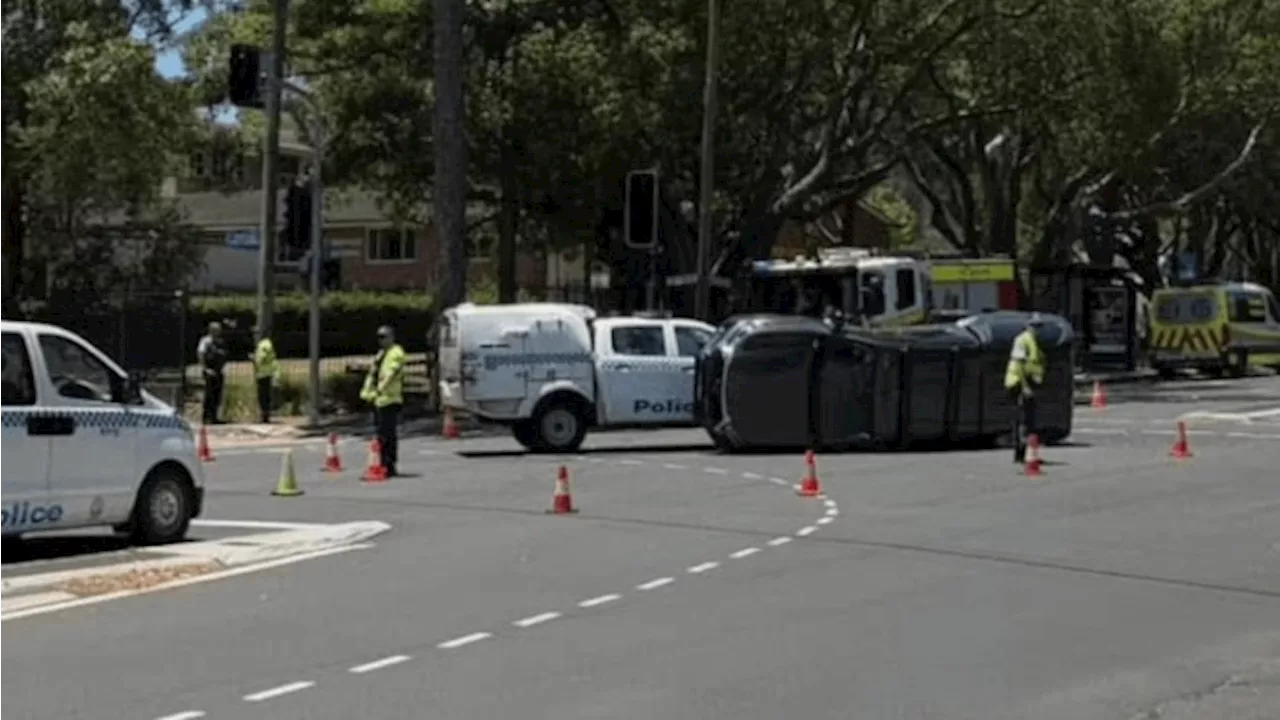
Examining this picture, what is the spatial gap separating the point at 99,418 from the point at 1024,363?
41.2ft

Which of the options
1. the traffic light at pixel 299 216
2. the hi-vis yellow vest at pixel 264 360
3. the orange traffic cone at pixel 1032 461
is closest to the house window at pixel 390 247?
the hi-vis yellow vest at pixel 264 360

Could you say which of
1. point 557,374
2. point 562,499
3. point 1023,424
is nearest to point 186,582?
point 562,499

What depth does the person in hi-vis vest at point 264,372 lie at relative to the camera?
3462 cm

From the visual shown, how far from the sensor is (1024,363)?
974 inches

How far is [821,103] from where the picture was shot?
43.9m

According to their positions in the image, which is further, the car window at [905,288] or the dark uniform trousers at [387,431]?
the car window at [905,288]

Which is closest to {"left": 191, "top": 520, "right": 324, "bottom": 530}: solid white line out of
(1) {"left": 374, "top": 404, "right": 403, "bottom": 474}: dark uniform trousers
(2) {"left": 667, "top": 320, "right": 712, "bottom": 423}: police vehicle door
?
(1) {"left": 374, "top": 404, "right": 403, "bottom": 474}: dark uniform trousers

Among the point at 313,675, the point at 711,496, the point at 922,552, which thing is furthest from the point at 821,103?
the point at 313,675

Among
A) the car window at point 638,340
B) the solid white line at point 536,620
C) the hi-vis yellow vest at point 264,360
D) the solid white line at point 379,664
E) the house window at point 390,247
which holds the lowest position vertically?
the solid white line at point 379,664

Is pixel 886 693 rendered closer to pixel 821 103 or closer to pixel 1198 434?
pixel 1198 434

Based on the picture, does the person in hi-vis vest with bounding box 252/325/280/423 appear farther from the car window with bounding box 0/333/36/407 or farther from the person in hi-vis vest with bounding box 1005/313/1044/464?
the car window with bounding box 0/333/36/407

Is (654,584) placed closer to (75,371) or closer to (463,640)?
(463,640)

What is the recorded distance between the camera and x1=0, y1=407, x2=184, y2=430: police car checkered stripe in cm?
1485

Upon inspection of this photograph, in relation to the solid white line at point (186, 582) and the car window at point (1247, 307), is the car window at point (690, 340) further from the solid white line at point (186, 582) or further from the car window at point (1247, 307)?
the car window at point (1247, 307)
